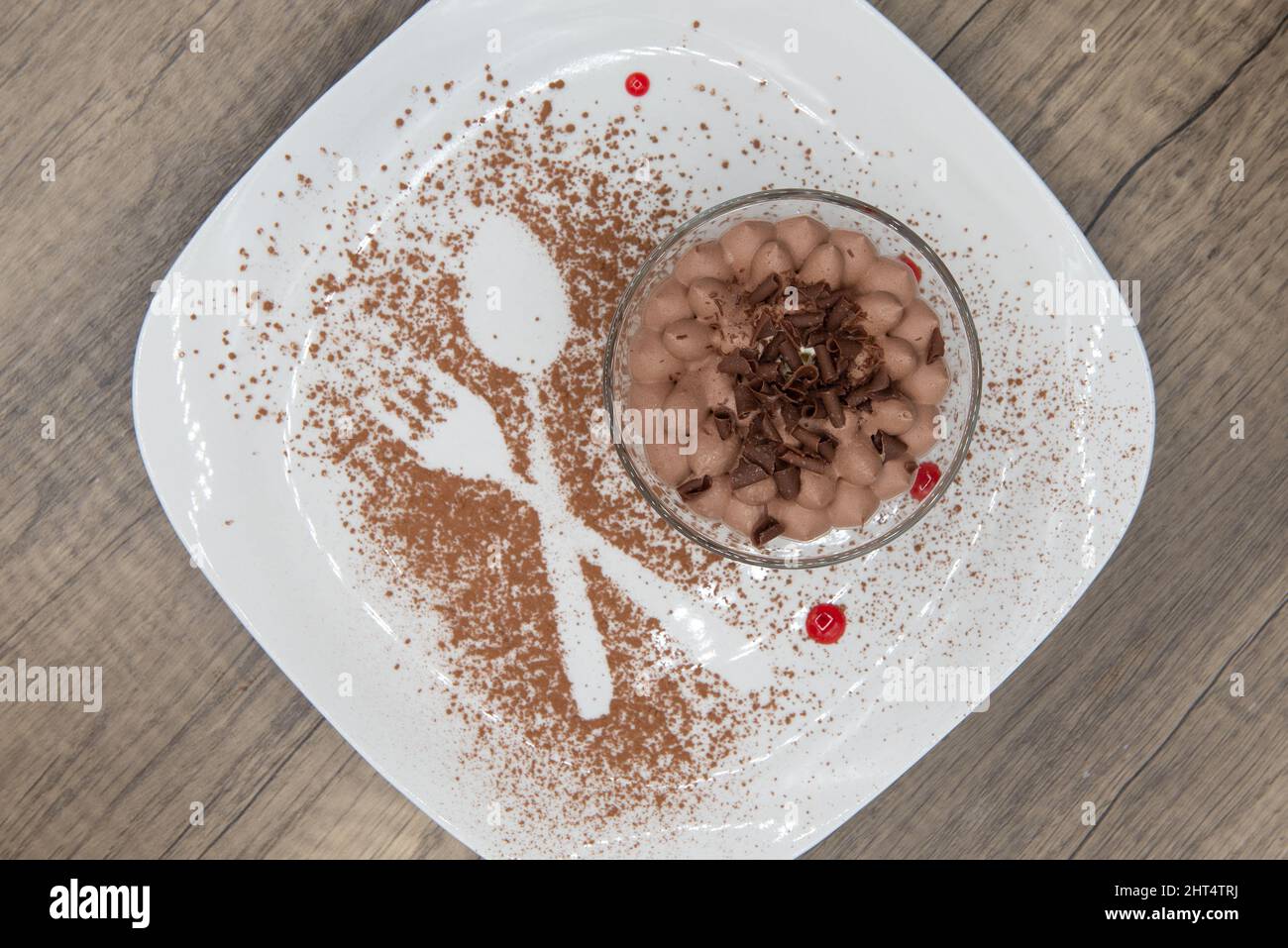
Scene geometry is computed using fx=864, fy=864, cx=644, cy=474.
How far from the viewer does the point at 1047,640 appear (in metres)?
1.81

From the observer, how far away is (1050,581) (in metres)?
1.72

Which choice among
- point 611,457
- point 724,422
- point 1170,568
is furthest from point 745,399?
point 1170,568

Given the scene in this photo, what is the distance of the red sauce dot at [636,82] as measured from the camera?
1635 mm

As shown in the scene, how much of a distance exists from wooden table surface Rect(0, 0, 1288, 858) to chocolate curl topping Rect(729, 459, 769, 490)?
2.78ft

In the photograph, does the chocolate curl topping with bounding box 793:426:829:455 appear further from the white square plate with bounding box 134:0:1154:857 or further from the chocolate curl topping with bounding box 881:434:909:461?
the white square plate with bounding box 134:0:1154:857

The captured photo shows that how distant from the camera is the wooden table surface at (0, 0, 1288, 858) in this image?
66.2 inches

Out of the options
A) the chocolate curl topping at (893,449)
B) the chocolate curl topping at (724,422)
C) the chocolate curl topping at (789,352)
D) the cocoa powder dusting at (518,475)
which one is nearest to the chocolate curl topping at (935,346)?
the chocolate curl topping at (893,449)

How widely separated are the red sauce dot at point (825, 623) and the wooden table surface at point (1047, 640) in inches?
14.7

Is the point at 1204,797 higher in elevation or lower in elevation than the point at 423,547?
higher

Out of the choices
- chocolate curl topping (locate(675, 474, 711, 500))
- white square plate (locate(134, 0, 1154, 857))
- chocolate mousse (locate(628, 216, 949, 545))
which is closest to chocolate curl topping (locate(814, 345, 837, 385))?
chocolate mousse (locate(628, 216, 949, 545))
